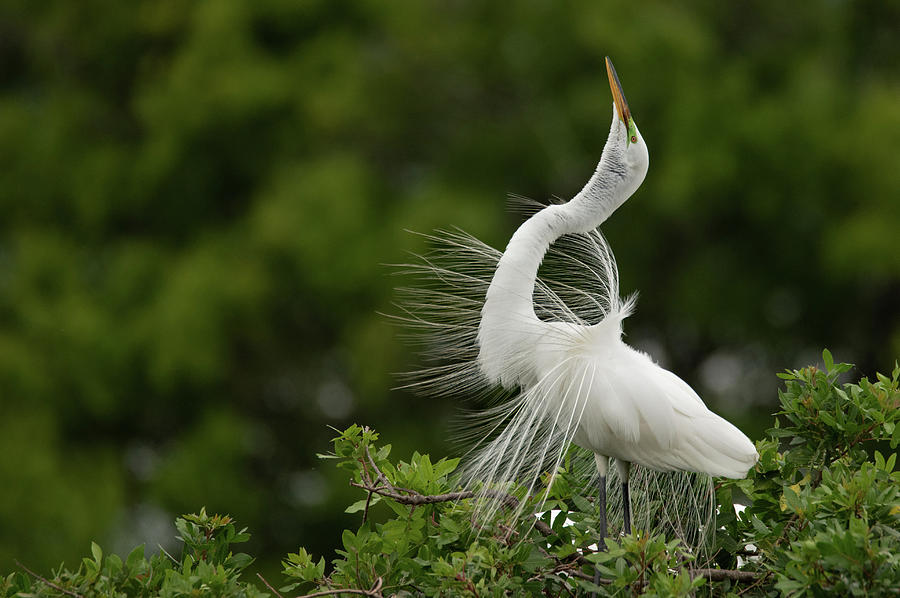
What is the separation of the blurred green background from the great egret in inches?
154

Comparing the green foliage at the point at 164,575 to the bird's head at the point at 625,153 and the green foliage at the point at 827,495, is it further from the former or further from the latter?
the bird's head at the point at 625,153

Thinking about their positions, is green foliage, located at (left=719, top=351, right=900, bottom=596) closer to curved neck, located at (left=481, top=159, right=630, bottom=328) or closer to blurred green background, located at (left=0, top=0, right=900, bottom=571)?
curved neck, located at (left=481, top=159, right=630, bottom=328)

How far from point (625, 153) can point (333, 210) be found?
4.80 metres

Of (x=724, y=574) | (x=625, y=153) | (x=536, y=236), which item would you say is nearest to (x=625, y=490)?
(x=724, y=574)

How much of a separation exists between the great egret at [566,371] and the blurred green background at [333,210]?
3901 mm

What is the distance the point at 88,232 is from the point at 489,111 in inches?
136

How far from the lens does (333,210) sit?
23.7 ft

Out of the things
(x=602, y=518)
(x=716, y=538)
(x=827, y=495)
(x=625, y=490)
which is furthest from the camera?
(x=625, y=490)

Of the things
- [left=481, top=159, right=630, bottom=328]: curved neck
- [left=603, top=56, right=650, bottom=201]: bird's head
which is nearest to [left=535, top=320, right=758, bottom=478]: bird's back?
[left=481, top=159, right=630, bottom=328]: curved neck

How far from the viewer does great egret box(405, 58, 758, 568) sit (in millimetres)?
2445

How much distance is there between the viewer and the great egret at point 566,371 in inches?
96.3

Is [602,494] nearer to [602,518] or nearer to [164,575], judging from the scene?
[602,518]

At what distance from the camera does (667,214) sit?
307 inches

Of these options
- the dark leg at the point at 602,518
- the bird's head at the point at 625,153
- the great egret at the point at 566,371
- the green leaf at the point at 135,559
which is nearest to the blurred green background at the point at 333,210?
the great egret at the point at 566,371
